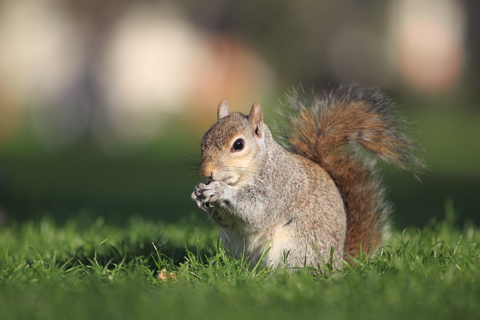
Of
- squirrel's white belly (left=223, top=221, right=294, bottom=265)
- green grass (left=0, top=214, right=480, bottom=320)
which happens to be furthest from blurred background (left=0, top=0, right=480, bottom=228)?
green grass (left=0, top=214, right=480, bottom=320)

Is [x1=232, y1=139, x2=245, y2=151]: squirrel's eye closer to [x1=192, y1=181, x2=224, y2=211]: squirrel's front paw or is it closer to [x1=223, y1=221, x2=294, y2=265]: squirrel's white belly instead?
[x1=192, y1=181, x2=224, y2=211]: squirrel's front paw

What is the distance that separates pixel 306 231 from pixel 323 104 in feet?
1.99

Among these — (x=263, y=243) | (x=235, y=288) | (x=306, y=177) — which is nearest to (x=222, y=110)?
Answer: (x=306, y=177)

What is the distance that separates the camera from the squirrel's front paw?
2084 mm

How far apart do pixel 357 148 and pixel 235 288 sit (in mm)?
944

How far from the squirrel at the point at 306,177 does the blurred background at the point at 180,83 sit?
162mm

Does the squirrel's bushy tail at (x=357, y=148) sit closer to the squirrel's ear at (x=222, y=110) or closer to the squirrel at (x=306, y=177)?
the squirrel at (x=306, y=177)

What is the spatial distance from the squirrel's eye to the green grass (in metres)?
0.37

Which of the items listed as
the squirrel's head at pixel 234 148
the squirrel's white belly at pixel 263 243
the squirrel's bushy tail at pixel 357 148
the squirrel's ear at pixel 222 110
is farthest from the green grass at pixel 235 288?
the squirrel's ear at pixel 222 110

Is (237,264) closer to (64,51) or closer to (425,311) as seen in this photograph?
(425,311)

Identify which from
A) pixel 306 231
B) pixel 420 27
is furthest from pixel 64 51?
pixel 306 231

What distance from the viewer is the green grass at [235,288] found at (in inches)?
61.6

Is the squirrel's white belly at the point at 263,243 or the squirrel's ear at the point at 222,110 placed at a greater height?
the squirrel's ear at the point at 222,110

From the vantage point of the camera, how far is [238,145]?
2176 mm
